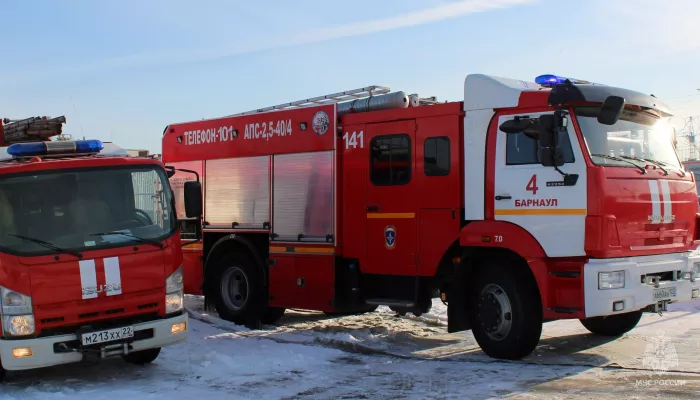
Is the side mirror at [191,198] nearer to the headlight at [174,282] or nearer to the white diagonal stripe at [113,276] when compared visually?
the headlight at [174,282]

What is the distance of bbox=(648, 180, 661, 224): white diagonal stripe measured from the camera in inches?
330

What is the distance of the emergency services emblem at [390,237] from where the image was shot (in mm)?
9891

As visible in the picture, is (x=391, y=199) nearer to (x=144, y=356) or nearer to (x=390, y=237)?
(x=390, y=237)

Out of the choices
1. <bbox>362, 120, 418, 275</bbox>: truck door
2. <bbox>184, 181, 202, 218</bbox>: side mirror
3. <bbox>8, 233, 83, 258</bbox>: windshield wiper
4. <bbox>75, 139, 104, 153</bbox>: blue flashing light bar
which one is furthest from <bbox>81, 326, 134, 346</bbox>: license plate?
<bbox>362, 120, 418, 275</bbox>: truck door

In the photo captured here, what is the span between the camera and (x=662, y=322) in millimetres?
10852

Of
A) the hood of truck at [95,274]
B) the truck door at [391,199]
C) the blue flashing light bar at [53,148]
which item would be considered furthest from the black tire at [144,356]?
the truck door at [391,199]

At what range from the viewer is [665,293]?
8.40 meters

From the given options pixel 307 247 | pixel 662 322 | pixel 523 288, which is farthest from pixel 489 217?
pixel 662 322

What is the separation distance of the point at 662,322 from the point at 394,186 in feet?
14.0

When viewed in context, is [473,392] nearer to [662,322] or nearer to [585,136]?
[585,136]

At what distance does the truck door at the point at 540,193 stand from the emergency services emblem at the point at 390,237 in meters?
1.59

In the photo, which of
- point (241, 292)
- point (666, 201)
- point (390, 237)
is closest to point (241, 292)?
point (241, 292)

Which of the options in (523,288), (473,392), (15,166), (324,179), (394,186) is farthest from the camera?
(324,179)

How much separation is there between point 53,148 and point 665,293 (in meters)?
6.68
